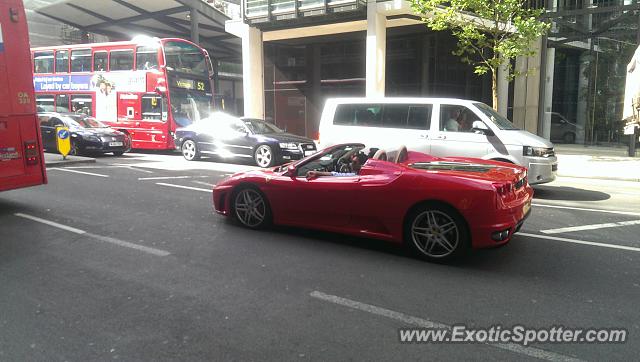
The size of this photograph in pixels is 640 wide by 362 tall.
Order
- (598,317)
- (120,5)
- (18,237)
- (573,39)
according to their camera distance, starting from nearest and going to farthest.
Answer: (598,317) → (18,237) → (573,39) → (120,5)

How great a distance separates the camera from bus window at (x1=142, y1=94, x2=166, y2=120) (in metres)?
18.2

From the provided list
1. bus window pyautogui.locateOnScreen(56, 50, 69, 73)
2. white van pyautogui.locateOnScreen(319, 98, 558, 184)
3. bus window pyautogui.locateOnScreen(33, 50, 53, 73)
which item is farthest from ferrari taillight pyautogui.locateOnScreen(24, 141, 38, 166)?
bus window pyautogui.locateOnScreen(33, 50, 53, 73)

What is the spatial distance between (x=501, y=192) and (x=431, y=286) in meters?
1.26

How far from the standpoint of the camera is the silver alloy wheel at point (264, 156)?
14242 millimetres

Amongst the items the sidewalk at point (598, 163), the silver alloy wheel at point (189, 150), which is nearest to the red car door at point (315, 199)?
the sidewalk at point (598, 163)

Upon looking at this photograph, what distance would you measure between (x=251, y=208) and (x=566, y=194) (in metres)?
7.05

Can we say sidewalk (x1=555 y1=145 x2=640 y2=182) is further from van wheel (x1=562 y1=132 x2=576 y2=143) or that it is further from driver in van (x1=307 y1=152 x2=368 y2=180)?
driver in van (x1=307 y1=152 x2=368 y2=180)

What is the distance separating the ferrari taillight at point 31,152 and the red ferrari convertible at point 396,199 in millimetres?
3579

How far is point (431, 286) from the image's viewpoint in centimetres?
454

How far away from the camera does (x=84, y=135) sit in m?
16.8

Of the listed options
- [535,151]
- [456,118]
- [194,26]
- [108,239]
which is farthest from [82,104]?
[535,151]

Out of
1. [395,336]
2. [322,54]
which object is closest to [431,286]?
[395,336]

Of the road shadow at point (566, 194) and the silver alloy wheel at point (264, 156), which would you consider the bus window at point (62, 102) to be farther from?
the road shadow at point (566, 194)

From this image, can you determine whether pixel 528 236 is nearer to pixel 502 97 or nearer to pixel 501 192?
pixel 501 192
